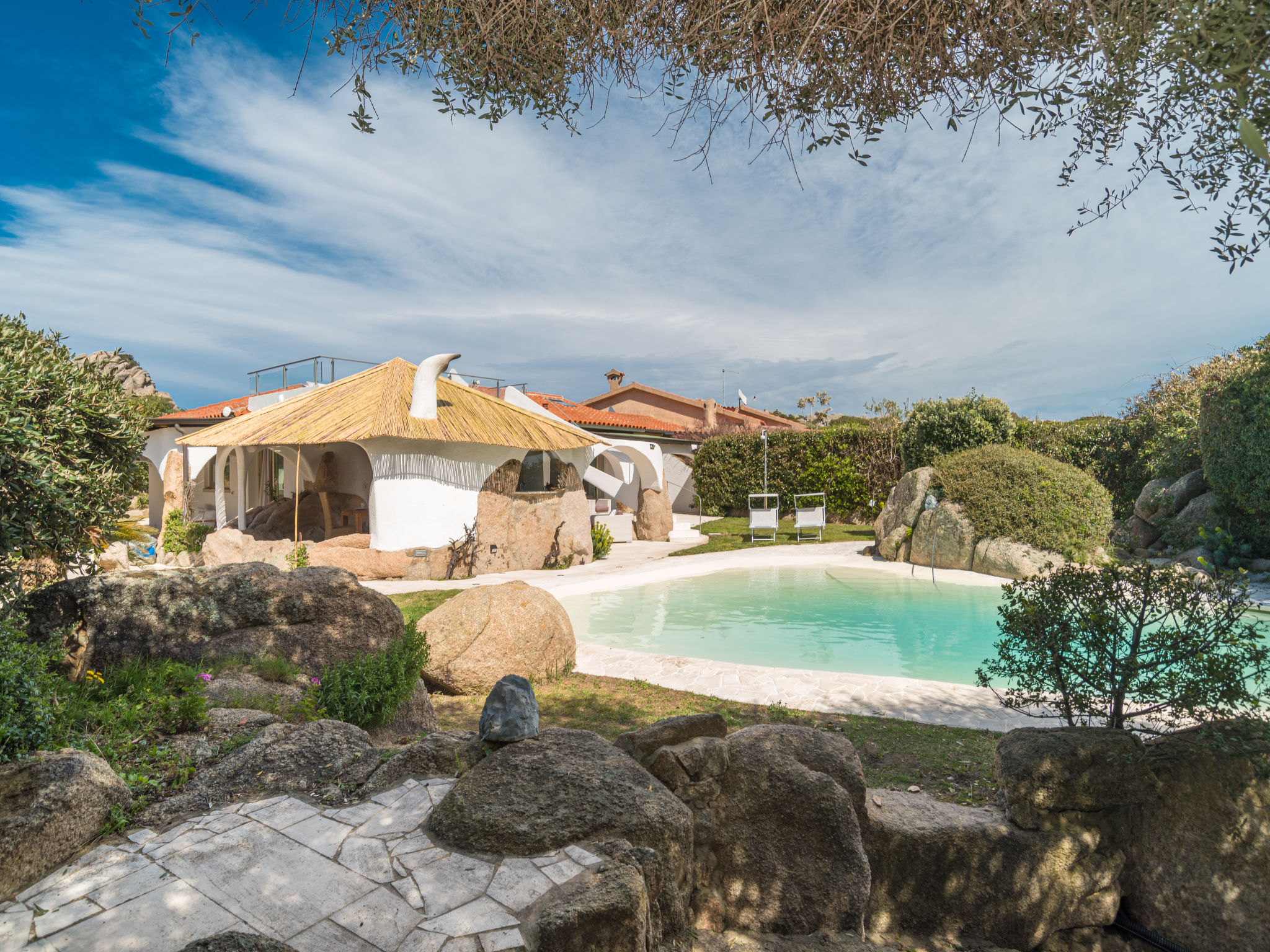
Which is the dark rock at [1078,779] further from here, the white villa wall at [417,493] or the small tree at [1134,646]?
the white villa wall at [417,493]

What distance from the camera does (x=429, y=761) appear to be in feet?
12.6

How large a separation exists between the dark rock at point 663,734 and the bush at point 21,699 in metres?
3.02

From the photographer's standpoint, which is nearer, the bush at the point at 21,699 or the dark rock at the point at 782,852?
the bush at the point at 21,699

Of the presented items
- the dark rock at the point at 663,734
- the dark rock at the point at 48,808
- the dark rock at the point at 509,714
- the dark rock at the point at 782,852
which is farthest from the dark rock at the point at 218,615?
the dark rock at the point at 782,852

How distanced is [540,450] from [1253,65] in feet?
50.4

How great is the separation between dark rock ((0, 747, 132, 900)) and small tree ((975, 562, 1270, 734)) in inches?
207

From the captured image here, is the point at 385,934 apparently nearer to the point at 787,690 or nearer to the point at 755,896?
the point at 755,896

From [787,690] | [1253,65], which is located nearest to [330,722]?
[787,690]

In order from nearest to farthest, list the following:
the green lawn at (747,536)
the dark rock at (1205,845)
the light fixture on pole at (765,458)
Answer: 1. the dark rock at (1205,845)
2. the green lawn at (747,536)
3. the light fixture on pole at (765,458)

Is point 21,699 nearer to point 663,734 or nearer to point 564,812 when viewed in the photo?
point 564,812

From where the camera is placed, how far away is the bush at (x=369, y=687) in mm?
5148

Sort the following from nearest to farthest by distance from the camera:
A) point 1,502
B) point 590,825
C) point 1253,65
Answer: point 1253,65 → point 590,825 → point 1,502

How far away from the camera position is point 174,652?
5.43m

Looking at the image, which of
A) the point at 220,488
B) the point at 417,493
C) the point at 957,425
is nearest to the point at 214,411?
the point at 220,488
